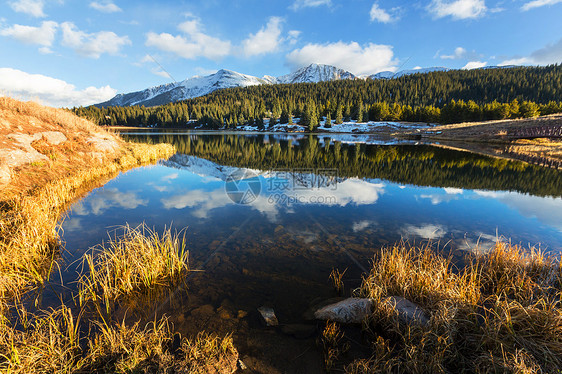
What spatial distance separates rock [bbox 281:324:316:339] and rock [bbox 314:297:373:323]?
392 mm

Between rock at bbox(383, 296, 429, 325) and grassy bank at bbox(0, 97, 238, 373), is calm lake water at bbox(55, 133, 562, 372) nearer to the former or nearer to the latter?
grassy bank at bbox(0, 97, 238, 373)

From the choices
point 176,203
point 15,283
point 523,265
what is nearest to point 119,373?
point 15,283

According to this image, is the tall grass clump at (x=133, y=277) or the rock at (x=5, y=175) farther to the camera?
the rock at (x=5, y=175)

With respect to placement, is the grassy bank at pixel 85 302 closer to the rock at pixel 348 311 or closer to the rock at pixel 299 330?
the rock at pixel 299 330

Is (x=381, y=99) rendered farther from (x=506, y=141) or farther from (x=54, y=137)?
(x=54, y=137)

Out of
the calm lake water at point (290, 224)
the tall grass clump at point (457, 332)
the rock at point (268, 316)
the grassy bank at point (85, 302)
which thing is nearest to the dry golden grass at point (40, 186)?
the grassy bank at point (85, 302)

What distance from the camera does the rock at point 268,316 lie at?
532 centimetres

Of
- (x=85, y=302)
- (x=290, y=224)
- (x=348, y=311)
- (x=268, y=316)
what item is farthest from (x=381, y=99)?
(x=85, y=302)

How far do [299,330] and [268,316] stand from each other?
780 millimetres

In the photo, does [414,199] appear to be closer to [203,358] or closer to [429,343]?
[429,343]

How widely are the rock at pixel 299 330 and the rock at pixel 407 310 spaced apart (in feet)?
5.74

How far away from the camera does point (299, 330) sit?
5.16 m

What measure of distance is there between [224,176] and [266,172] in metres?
4.06

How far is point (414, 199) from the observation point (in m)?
14.9
